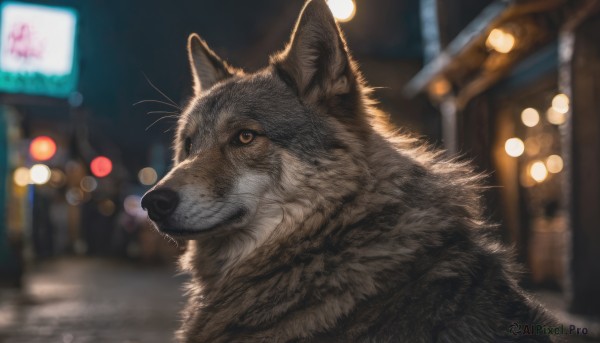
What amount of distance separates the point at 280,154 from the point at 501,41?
25.9 feet

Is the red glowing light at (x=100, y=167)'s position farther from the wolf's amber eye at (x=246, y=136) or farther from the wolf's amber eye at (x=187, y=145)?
the wolf's amber eye at (x=246, y=136)

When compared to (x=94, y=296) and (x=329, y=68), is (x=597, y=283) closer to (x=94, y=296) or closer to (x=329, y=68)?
(x=329, y=68)

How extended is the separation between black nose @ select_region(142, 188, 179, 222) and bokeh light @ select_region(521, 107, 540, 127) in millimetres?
11674

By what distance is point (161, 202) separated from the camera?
3.57 metres

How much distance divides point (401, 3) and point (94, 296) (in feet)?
44.0

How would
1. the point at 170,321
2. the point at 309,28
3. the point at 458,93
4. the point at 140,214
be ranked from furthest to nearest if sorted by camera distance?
the point at 140,214 → the point at 458,93 → the point at 170,321 → the point at 309,28

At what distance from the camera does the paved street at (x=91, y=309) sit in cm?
772

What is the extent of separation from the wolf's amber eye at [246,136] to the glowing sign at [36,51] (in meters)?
12.0

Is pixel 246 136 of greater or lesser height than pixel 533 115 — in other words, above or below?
below

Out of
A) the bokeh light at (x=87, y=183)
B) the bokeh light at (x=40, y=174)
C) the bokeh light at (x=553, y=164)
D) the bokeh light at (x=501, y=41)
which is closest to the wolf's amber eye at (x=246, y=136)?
the bokeh light at (x=501, y=41)

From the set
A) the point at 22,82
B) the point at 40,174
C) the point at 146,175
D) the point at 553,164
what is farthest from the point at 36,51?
the point at 146,175

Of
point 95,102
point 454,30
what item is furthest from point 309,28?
point 95,102

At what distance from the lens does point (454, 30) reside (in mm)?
14391

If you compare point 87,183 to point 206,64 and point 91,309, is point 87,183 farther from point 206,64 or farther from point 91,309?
point 206,64
